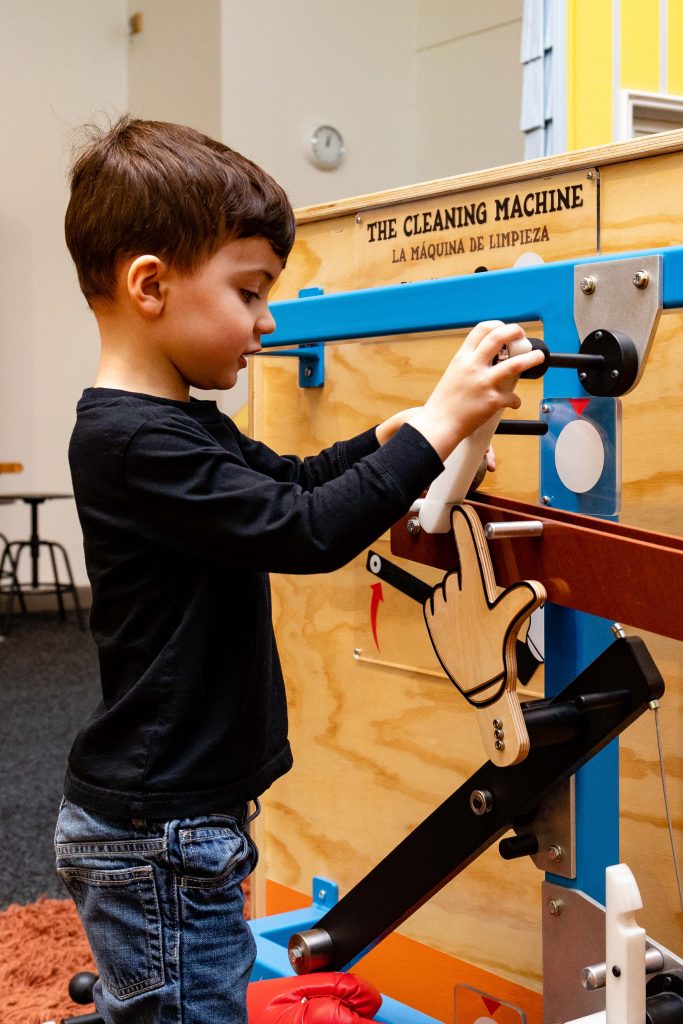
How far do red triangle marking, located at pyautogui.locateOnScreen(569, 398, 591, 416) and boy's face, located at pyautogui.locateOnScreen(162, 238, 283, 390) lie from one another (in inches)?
10.4

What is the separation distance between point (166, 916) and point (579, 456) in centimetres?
49

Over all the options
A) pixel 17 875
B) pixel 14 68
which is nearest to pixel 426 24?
pixel 14 68

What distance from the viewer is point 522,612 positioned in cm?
73

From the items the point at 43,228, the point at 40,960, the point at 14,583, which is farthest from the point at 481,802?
the point at 43,228

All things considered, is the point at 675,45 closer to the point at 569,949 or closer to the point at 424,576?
the point at 424,576

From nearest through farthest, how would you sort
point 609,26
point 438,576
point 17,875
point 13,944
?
1. point 438,576
2. point 13,944
3. point 17,875
4. point 609,26

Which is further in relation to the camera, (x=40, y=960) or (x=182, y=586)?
(x=40, y=960)

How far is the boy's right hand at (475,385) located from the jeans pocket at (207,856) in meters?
0.37

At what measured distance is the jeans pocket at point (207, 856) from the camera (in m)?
0.91

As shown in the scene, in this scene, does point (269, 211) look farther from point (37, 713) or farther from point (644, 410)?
point (37, 713)

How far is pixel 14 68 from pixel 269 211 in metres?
4.93

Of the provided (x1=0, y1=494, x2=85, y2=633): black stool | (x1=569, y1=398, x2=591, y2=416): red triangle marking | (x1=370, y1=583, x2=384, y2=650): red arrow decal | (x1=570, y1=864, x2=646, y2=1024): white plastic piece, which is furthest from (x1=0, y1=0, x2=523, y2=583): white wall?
(x1=570, y1=864, x2=646, y2=1024): white plastic piece

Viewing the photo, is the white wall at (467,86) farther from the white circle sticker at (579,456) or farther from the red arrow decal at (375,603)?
the white circle sticker at (579,456)

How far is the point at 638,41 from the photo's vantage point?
2.68 m
